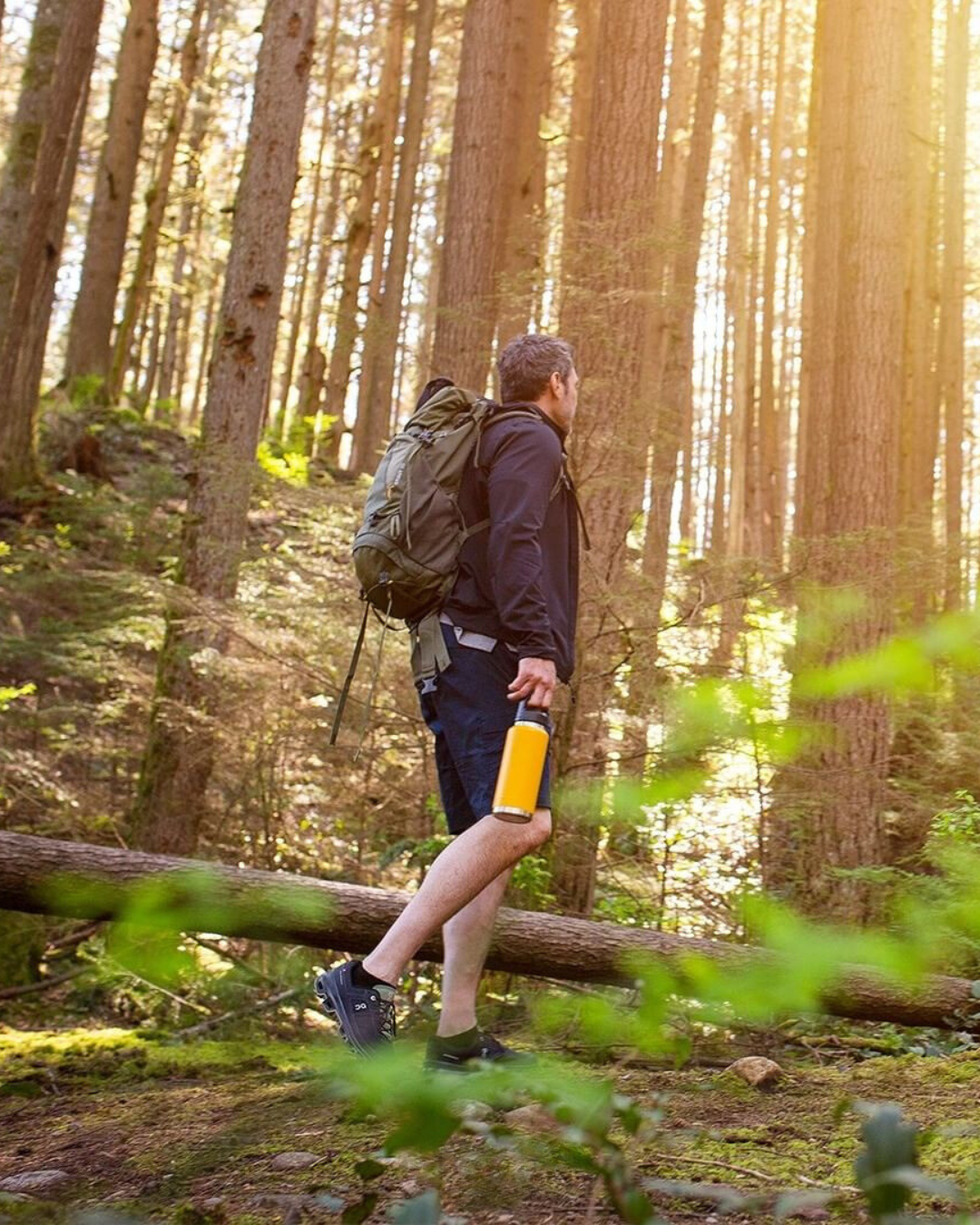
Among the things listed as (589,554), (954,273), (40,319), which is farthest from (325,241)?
(589,554)

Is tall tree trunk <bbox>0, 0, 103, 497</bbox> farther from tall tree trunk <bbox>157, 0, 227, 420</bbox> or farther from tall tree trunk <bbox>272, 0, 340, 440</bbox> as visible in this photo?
tall tree trunk <bbox>157, 0, 227, 420</bbox>

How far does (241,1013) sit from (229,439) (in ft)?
15.0

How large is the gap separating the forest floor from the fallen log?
0.86 ft

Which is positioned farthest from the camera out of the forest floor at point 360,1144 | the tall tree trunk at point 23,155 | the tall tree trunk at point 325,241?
the tall tree trunk at point 325,241

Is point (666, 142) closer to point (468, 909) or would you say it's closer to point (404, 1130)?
point (468, 909)

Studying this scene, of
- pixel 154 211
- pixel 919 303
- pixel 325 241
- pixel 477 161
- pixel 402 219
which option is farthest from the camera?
pixel 325 241

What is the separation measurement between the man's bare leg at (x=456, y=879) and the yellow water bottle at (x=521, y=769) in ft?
0.32

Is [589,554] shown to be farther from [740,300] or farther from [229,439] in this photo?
[740,300]

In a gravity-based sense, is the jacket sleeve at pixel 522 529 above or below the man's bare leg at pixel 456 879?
above

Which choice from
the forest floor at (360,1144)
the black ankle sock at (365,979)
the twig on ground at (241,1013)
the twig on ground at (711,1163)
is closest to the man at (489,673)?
the black ankle sock at (365,979)

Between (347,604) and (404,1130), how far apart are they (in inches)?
262

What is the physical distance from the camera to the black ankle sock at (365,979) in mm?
3980

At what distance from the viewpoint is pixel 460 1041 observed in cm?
427

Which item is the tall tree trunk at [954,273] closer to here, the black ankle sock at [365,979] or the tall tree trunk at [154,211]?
the tall tree trunk at [154,211]
